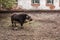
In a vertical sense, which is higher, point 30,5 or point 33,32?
point 30,5

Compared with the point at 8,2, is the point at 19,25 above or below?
below

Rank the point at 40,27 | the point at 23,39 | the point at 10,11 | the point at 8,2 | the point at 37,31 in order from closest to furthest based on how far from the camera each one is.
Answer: the point at 23,39
the point at 37,31
the point at 40,27
the point at 8,2
the point at 10,11

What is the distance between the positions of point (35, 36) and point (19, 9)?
785 centimetres

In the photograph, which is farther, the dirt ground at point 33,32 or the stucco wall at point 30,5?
the stucco wall at point 30,5

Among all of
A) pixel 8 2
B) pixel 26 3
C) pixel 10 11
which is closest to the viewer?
pixel 8 2

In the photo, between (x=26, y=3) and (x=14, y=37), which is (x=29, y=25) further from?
(x=26, y=3)

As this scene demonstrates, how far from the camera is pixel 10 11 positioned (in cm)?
1598

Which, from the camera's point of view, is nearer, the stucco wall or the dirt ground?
the dirt ground

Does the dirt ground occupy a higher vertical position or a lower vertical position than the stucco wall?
lower

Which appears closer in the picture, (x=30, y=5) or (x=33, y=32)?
(x=33, y=32)

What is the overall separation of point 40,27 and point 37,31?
2.87ft

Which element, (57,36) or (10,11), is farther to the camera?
(10,11)

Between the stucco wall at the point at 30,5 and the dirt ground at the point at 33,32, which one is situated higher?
the stucco wall at the point at 30,5

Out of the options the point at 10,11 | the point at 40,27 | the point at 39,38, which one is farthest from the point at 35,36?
the point at 10,11
